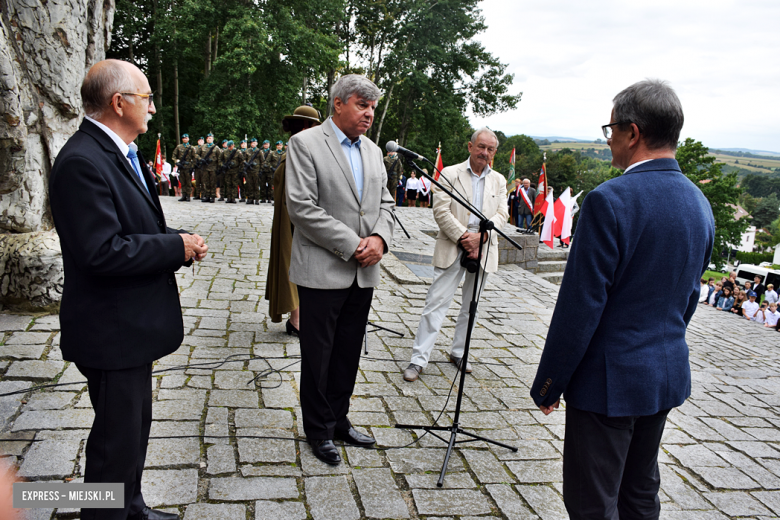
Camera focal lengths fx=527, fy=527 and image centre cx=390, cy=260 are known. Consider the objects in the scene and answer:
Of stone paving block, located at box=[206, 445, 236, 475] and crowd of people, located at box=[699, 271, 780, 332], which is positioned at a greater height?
stone paving block, located at box=[206, 445, 236, 475]

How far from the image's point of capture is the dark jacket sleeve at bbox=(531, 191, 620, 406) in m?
1.76

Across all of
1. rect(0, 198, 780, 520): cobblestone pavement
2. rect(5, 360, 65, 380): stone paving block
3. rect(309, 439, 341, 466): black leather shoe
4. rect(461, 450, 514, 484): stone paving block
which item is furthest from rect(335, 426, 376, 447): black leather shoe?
rect(5, 360, 65, 380): stone paving block

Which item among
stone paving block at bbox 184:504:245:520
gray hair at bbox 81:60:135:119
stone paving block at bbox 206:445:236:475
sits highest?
gray hair at bbox 81:60:135:119

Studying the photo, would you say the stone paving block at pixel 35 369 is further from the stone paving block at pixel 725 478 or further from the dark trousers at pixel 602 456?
the stone paving block at pixel 725 478

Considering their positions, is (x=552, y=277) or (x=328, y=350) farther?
(x=552, y=277)

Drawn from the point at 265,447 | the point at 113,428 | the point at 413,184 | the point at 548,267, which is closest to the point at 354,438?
the point at 265,447

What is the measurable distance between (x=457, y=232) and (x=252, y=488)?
248 cm

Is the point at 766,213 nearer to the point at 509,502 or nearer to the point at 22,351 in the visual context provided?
the point at 509,502

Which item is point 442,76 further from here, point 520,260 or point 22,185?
point 22,185

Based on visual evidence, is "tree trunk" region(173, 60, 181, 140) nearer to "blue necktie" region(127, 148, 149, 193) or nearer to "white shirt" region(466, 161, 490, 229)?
"white shirt" region(466, 161, 490, 229)

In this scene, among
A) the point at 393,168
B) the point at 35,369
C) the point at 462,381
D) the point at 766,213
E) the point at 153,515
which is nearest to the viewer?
the point at 153,515

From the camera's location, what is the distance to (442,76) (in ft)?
115

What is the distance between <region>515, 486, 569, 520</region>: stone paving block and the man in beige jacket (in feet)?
4.96

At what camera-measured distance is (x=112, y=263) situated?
5.89 ft
